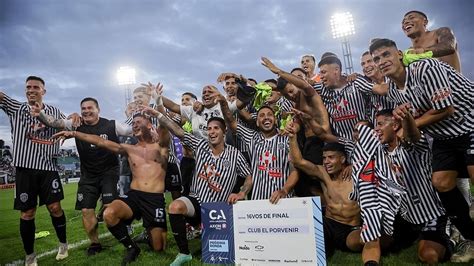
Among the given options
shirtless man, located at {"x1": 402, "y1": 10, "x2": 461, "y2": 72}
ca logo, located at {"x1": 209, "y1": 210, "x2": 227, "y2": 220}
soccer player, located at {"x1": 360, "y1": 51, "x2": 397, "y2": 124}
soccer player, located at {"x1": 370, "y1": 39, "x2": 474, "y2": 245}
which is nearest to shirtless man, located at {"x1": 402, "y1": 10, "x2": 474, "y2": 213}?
shirtless man, located at {"x1": 402, "y1": 10, "x2": 461, "y2": 72}

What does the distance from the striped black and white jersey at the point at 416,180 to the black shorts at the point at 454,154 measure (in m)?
0.15

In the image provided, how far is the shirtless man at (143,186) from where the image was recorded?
17.8ft

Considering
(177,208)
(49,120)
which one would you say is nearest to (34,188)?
(49,120)

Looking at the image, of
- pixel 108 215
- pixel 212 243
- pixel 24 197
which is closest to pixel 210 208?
pixel 212 243

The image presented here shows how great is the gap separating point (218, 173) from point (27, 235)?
Result: 3295mm

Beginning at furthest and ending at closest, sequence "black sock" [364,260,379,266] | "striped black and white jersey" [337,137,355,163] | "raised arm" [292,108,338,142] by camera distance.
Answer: "raised arm" [292,108,338,142] < "striped black and white jersey" [337,137,355,163] < "black sock" [364,260,379,266]

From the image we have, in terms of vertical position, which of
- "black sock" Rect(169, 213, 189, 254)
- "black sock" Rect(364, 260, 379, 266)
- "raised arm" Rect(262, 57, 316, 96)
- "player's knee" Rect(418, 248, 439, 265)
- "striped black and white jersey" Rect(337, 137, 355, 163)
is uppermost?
"raised arm" Rect(262, 57, 316, 96)

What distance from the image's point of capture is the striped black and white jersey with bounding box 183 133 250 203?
5.37 m

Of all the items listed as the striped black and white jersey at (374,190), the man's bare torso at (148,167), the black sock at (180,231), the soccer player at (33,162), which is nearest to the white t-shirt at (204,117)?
the man's bare torso at (148,167)

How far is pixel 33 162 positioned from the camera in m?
6.10

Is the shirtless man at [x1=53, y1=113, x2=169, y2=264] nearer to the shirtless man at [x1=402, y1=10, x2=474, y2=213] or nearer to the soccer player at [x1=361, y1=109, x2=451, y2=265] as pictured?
the soccer player at [x1=361, y1=109, x2=451, y2=265]

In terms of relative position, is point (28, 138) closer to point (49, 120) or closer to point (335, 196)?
point (49, 120)

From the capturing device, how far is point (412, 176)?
14.5 feet

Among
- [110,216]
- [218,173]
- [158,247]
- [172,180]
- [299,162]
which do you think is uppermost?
[299,162]
